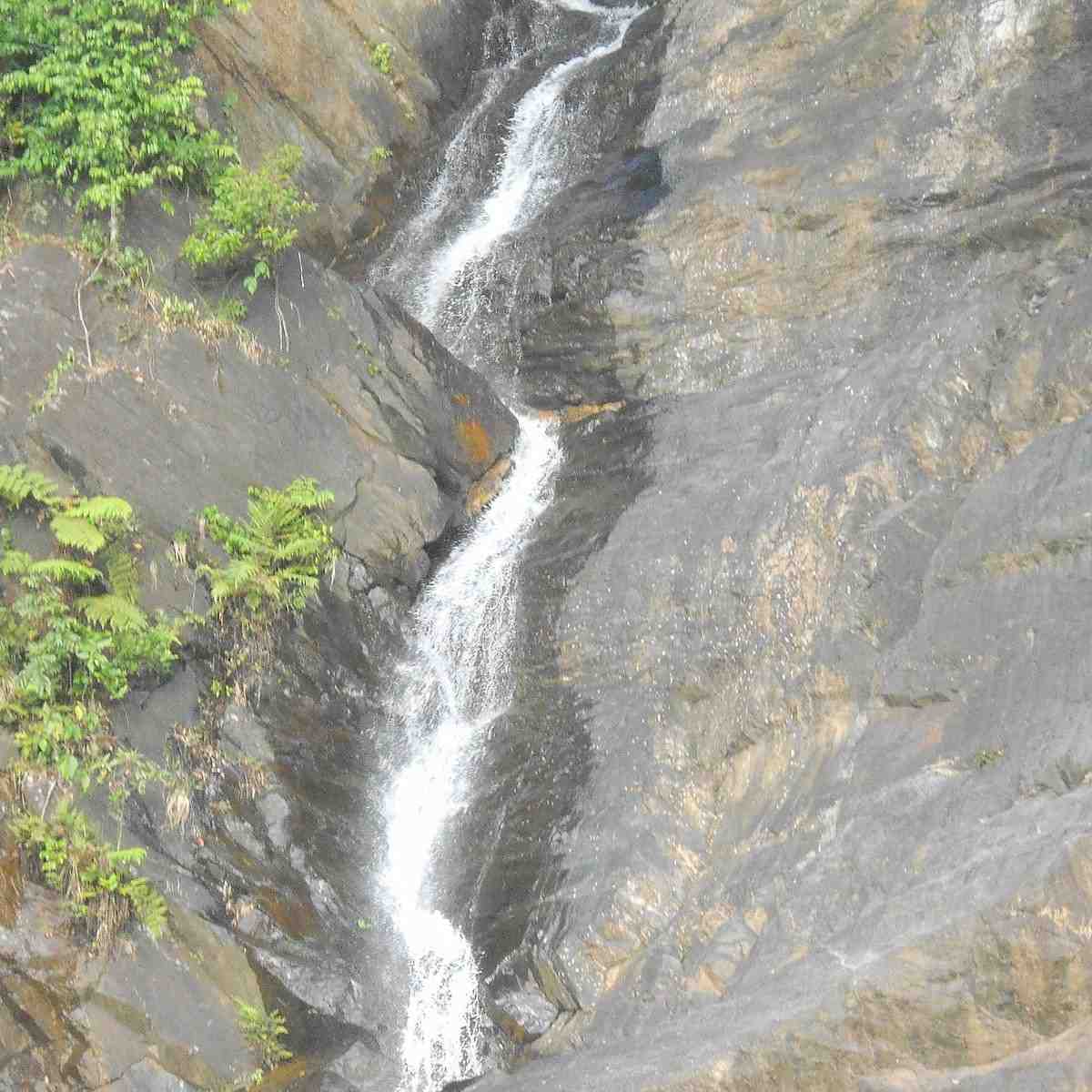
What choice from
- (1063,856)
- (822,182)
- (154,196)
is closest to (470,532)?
(154,196)

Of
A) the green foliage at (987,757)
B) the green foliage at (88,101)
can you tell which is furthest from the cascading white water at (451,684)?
the green foliage at (987,757)

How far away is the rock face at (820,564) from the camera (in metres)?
7.80

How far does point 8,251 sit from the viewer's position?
1209 centimetres

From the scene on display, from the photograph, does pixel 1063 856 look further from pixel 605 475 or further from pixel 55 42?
pixel 55 42

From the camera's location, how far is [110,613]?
10.7 metres

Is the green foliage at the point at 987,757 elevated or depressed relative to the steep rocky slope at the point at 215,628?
depressed

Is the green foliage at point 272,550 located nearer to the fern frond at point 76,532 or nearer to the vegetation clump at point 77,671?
the vegetation clump at point 77,671

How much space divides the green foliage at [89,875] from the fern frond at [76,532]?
2.29 meters

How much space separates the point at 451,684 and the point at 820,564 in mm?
3888

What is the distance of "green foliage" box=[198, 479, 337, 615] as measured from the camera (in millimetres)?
11664

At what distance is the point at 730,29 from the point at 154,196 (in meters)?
7.68

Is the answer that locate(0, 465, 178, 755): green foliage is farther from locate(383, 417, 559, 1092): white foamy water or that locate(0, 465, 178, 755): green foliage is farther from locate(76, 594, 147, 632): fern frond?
locate(383, 417, 559, 1092): white foamy water

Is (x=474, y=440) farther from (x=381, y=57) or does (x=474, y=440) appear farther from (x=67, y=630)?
(x=381, y=57)

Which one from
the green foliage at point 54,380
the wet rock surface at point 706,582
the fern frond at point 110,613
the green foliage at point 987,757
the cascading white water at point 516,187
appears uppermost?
the green foliage at point 54,380
